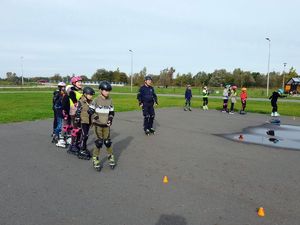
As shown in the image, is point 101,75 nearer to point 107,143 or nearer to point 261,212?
point 107,143

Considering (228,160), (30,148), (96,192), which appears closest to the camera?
(96,192)

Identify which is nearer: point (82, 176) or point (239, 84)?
point (82, 176)

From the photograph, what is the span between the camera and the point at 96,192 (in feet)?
16.3

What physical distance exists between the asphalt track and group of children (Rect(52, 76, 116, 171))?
1.07 ft

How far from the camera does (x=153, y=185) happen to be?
17.5 ft

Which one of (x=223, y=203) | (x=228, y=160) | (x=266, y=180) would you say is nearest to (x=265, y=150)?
(x=228, y=160)

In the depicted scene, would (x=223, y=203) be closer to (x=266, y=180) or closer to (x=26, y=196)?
(x=266, y=180)

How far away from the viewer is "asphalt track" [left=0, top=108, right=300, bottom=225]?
4109mm

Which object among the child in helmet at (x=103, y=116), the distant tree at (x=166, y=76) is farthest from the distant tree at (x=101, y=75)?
the child in helmet at (x=103, y=116)

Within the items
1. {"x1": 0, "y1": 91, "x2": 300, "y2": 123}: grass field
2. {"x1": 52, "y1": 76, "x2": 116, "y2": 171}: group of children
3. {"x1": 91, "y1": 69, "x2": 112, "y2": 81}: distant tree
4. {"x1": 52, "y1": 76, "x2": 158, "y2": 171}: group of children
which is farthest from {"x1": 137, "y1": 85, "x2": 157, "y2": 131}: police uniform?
{"x1": 91, "y1": 69, "x2": 112, "y2": 81}: distant tree

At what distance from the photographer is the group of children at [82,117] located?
6.53m

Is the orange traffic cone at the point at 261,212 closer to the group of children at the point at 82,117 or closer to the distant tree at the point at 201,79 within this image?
the group of children at the point at 82,117

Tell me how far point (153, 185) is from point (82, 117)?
9.50 feet

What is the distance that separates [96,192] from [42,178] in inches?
52.8
